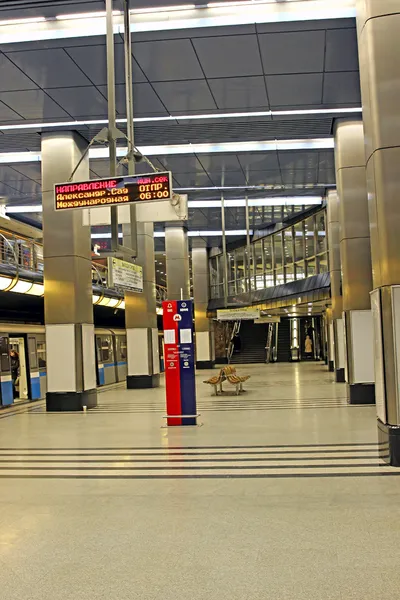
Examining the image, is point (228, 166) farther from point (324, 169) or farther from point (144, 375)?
point (144, 375)

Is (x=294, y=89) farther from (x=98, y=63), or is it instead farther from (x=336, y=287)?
(x=336, y=287)

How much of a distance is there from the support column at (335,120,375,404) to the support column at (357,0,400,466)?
19.6ft

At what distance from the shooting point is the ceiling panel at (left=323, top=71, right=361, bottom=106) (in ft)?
35.4

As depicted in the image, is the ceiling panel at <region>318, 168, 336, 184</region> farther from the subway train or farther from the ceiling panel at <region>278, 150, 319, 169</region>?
the subway train

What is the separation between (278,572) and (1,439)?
7190 mm

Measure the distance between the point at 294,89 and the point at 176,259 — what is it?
591 inches

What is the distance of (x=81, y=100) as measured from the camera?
1157 cm

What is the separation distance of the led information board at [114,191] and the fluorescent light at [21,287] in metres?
7.02

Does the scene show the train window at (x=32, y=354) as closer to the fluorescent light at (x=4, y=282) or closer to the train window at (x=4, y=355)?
the train window at (x=4, y=355)

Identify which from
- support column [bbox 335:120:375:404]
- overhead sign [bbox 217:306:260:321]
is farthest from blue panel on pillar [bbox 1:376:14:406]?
overhead sign [bbox 217:306:260:321]

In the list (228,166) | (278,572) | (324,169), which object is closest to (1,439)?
(278,572)

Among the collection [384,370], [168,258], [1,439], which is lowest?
[1,439]

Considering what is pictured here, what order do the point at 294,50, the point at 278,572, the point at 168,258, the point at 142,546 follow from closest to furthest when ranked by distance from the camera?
the point at 278,572 < the point at 142,546 < the point at 294,50 < the point at 168,258

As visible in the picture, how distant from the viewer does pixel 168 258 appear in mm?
25938
